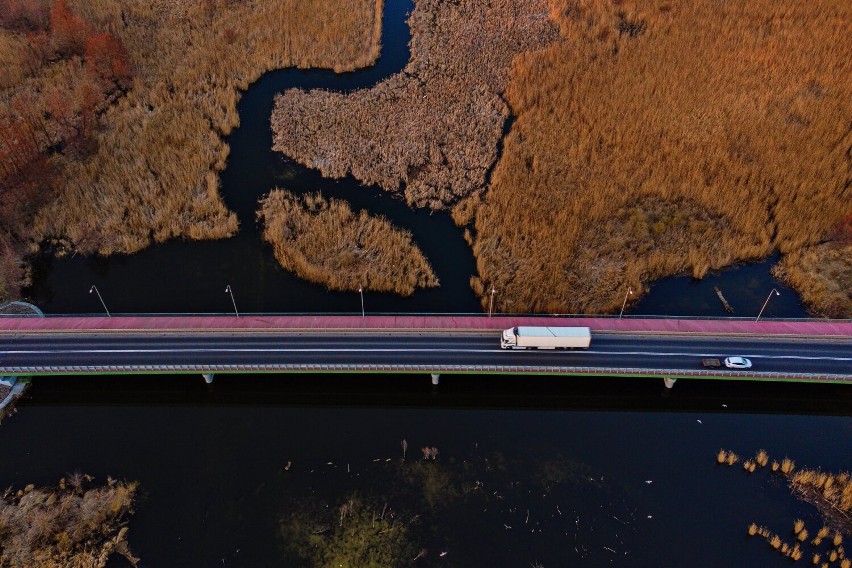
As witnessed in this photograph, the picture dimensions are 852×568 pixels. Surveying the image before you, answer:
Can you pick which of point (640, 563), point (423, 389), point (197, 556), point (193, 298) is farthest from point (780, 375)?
point (193, 298)

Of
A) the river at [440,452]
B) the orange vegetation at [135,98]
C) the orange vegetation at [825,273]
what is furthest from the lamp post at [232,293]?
the orange vegetation at [825,273]

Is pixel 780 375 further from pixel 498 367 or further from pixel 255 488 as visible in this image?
pixel 255 488

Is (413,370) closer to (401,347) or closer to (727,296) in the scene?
(401,347)

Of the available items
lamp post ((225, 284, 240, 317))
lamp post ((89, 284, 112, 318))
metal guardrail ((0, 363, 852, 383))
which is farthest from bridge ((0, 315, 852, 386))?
lamp post ((89, 284, 112, 318))

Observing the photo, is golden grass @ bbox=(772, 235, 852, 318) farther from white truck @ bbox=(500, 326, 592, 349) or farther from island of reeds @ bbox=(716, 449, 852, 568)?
white truck @ bbox=(500, 326, 592, 349)

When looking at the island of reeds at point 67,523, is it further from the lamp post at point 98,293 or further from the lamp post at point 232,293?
the lamp post at point 232,293
